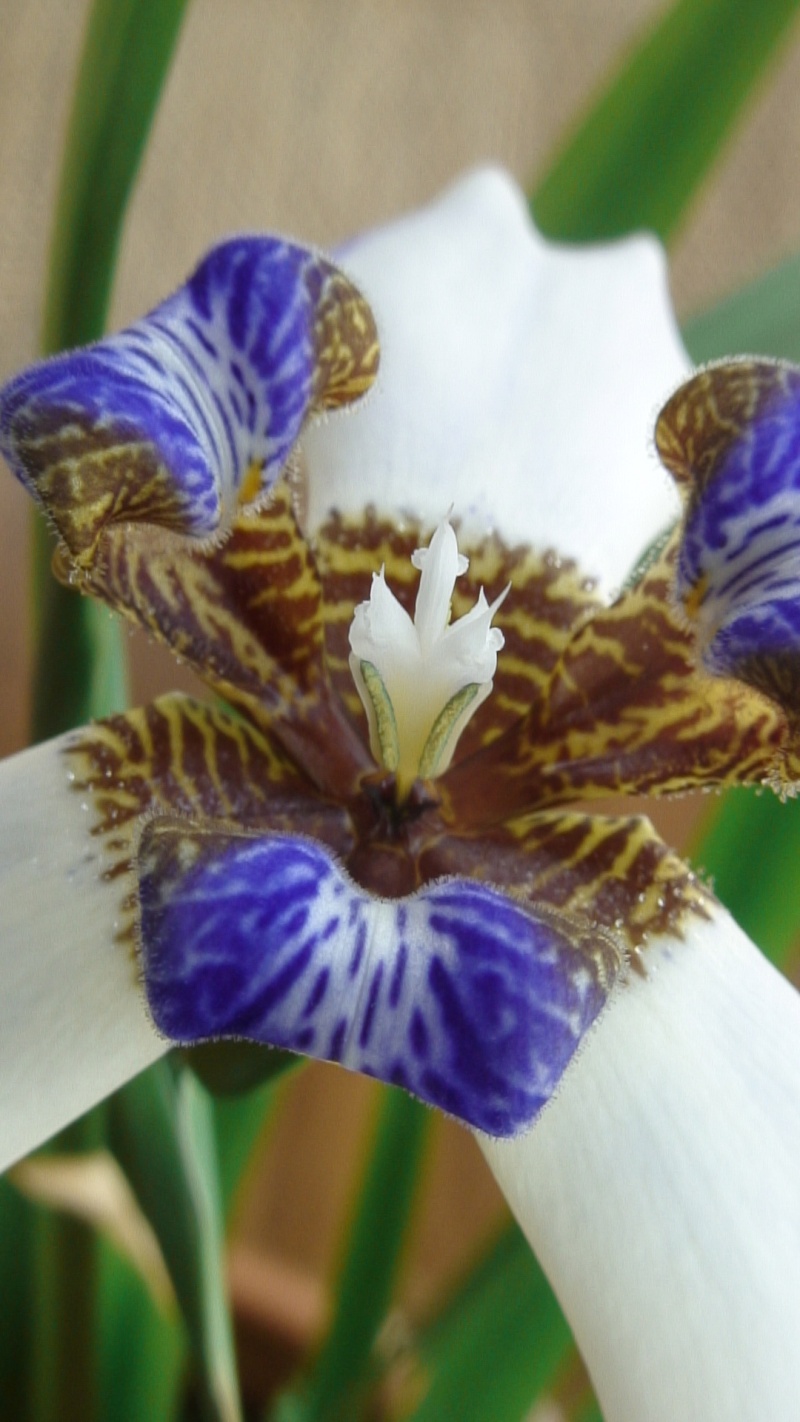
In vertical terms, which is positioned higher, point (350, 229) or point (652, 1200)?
point (350, 229)

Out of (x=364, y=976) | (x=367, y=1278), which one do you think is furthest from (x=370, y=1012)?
(x=367, y=1278)

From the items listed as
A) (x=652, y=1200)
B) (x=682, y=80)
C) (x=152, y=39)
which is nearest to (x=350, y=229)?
(x=682, y=80)

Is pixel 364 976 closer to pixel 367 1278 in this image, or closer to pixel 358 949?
pixel 358 949

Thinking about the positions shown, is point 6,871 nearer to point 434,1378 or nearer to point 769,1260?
point 769,1260

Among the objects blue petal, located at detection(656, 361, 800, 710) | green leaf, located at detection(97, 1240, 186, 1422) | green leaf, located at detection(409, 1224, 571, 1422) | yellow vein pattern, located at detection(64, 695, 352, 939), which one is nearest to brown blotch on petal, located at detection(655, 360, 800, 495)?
blue petal, located at detection(656, 361, 800, 710)

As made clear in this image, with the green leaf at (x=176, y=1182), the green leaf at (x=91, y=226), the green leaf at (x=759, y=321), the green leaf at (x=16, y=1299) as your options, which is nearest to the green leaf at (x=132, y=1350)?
the green leaf at (x=16, y=1299)
